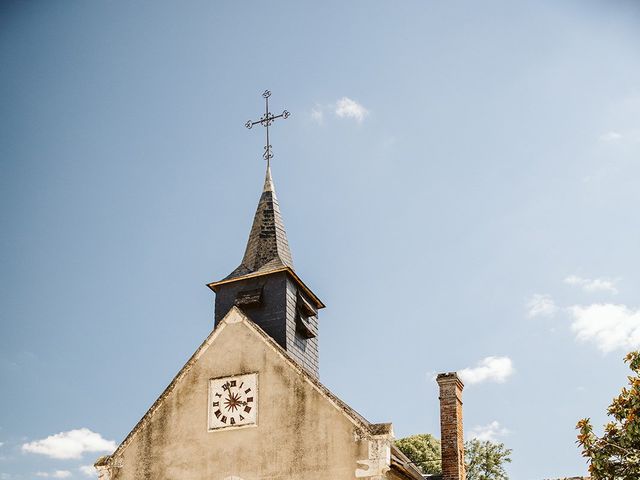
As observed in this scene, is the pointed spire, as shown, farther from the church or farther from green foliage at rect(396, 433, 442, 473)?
green foliage at rect(396, 433, 442, 473)

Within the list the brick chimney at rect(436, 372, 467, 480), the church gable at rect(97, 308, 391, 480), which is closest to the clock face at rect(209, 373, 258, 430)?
the church gable at rect(97, 308, 391, 480)

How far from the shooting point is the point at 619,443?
1477cm

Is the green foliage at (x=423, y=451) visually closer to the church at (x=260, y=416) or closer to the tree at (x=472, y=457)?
the tree at (x=472, y=457)

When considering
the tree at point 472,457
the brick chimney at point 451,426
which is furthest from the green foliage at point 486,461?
the brick chimney at point 451,426

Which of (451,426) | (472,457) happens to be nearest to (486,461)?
(472,457)

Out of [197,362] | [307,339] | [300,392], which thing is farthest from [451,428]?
[197,362]

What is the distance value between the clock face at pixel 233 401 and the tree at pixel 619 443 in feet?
25.4

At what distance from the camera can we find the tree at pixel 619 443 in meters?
14.4

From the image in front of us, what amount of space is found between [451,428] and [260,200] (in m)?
9.21


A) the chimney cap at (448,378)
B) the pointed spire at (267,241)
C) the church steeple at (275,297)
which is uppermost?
the pointed spire at (267,241)

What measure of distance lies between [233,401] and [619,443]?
891 cm

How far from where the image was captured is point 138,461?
1973 centimetres

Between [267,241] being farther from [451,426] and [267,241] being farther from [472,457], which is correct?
[472,457]

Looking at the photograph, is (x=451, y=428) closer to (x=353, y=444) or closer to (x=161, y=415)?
(x=353, y=444)
